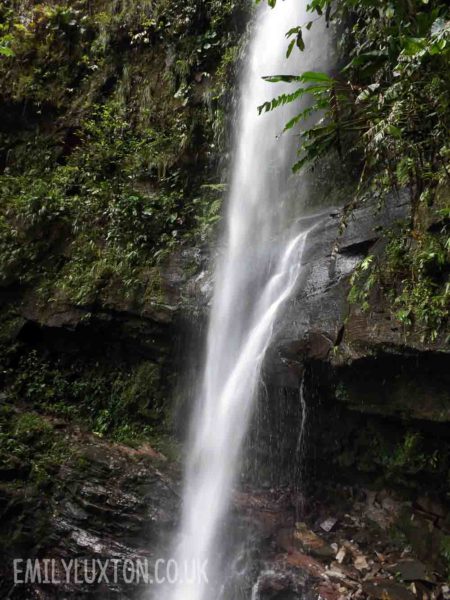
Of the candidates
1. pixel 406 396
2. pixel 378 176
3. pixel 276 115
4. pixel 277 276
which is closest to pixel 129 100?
pixel 276 115

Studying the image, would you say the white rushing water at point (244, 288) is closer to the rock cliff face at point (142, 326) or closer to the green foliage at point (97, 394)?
the rock cliff face at point (142, 326)

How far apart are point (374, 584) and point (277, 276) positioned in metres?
3.42

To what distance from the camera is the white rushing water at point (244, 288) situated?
17.7 feet

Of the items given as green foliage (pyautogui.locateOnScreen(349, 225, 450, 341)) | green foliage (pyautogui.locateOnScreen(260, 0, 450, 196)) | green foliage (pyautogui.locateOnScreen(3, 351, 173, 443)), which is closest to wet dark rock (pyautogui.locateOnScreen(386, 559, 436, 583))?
green foliage (pyautogui.locateOnScreen(349, 225, 450, 341))

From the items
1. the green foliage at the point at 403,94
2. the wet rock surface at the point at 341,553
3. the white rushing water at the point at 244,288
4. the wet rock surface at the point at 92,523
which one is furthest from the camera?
the white rushing water at the point at 244,288

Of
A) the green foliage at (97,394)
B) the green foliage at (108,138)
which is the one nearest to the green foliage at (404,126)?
the green foliage at (108,138)

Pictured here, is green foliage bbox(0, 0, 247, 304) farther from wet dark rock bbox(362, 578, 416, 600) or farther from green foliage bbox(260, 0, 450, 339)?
wet dark rock bbox(362, 578, 416, 600)

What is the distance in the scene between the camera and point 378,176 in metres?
5.07

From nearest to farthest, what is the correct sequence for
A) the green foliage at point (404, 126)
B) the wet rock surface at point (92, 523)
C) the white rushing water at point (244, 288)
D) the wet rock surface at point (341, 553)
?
1. the green foliage at point (404, 126)
2. the wet rock surface at point (341, 553)
3. the wet rock surface at point (92, 523)
4. the white rushing water at point (244, 288)

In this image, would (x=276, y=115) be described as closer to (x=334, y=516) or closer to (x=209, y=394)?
(x=209, y=394)

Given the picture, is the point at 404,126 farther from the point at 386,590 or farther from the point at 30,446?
the point at 30,446

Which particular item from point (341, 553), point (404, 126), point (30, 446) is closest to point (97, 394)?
point (30, 446)

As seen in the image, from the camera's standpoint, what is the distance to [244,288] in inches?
246

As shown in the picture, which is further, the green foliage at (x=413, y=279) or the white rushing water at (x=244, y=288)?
the white rushing water at (x=244, y=288)
